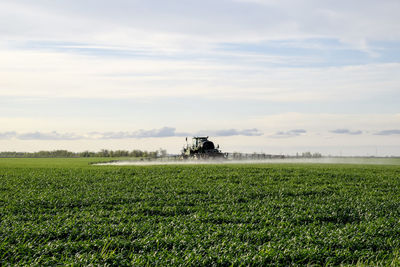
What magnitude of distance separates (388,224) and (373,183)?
602 inches

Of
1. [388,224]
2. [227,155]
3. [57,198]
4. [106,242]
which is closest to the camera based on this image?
[106,242]

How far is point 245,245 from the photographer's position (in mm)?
11625

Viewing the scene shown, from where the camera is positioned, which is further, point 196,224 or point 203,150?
point 203,150

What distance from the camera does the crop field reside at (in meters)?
11.0

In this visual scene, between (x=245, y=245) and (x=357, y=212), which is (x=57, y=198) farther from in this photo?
(x=357, y=212)

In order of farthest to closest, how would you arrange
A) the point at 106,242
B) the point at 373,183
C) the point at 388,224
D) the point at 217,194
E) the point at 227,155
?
the point at 227,155
the point at 373,183
the point at 217,194
the point at 388,224
the point at 106,242

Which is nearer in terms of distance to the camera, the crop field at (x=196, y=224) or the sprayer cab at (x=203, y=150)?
the crop field at (x=196, y=224)

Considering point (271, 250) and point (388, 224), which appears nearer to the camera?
point (271, 250)

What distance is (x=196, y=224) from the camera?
14.4 m

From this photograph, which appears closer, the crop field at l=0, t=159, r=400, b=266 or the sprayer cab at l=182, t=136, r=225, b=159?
the crop field at l=0, t=159, r=400, b=266

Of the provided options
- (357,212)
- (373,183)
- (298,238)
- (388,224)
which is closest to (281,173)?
(373,183)

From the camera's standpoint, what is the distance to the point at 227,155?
6544cm

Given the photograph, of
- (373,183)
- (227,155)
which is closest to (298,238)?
(373,183)

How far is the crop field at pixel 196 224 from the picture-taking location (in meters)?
11.0
